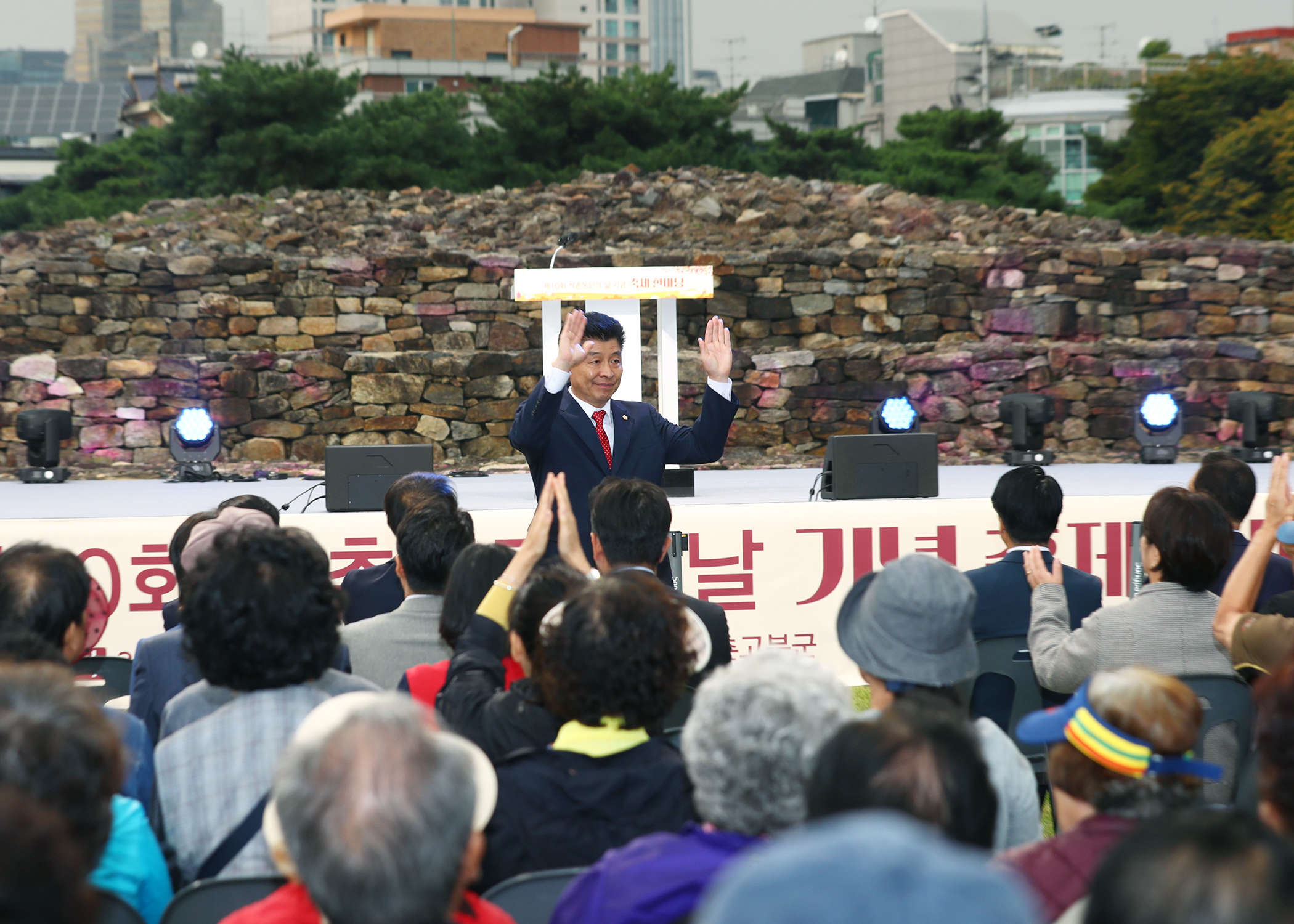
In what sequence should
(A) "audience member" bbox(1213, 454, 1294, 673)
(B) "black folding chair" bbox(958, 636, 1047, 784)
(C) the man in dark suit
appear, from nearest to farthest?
(A) "audience member" bbox(1213, 454, 1294, 673) → (B) "black folding chair" bbox(958, 636, 1047, 784) → (C) the man in dark suit

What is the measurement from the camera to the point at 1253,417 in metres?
9.88

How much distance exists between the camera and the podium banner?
331 inches

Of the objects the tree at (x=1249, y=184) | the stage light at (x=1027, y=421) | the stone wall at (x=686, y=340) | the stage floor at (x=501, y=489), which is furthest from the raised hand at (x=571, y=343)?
the tree at (x=1249, y=184)

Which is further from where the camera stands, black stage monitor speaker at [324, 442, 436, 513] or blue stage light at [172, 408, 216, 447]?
blue stage light at [172, 408, 216, 447]

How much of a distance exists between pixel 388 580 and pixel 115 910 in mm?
1840

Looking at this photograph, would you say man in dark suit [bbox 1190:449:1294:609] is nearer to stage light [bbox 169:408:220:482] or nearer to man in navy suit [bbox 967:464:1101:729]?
man in navy suit [bbox 967:464:1101:729]

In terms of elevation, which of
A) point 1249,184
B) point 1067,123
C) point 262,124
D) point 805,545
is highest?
point 1067,123

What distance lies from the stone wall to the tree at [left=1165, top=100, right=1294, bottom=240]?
14273 millimetres

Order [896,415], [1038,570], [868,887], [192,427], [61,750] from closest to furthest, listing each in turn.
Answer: [868,887] → [61,750] → [1038,570] → [896,415] → [192,427]

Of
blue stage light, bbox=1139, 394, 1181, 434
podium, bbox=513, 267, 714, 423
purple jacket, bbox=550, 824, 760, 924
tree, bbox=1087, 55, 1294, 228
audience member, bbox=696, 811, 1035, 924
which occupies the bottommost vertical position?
purple jacket, bbox=550, 824, 760, 924

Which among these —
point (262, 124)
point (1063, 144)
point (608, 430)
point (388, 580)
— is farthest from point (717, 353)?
point (1063, 144)

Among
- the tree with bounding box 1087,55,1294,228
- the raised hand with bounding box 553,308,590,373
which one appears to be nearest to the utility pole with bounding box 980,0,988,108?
the tree with bounding box 1087,55,1294,228

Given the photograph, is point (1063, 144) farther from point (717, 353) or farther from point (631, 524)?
point (631, 524)

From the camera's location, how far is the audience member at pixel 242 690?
6.18 ft
